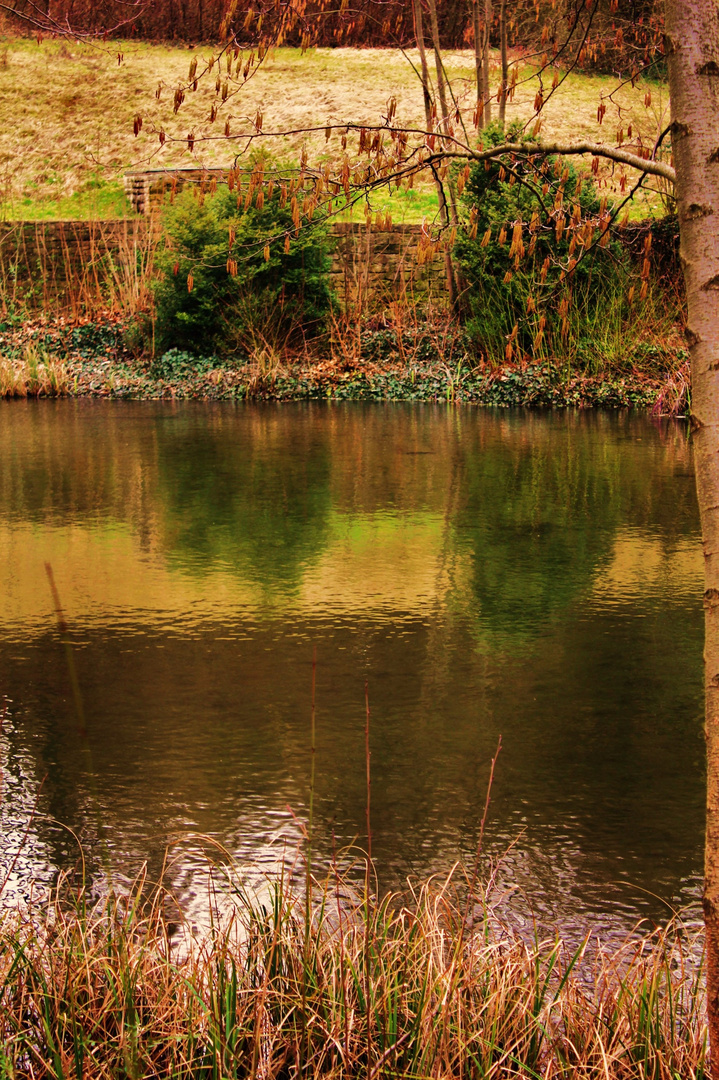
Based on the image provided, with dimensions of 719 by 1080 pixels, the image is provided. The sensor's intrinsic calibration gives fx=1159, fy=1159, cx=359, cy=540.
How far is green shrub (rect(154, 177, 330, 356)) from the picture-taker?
19.4m

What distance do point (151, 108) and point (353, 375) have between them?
2029cm

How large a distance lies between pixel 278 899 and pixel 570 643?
137 inches

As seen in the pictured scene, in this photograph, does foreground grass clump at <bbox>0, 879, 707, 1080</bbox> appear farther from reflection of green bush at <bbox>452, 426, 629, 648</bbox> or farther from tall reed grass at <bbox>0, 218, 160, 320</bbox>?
tall reed grass at <bbox>0, 218, 160, 320</bbox>

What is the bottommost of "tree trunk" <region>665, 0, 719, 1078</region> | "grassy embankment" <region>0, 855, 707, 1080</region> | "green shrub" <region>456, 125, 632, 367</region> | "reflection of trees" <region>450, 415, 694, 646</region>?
"reflection of trees" <region>450, 415, 694, 646</region>

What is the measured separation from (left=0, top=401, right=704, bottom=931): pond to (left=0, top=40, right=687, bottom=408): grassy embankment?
270 centimetres

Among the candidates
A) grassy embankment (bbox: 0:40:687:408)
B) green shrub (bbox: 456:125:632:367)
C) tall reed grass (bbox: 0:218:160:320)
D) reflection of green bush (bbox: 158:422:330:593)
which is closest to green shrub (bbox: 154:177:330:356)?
grassy embankment (bbox: 0:40:687:408)

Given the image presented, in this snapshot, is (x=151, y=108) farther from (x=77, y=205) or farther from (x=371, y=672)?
(x=371, y=672)

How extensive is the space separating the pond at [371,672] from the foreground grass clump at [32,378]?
8.36 metres

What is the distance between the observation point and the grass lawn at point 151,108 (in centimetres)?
3136

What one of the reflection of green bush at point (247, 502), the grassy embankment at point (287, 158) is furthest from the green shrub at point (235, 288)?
the reflection of green bush at point (247, 502)

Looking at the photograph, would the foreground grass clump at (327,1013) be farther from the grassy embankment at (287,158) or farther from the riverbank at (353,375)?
the riverbank at (353,375)

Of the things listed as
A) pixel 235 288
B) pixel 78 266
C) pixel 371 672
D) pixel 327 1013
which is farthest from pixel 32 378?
pixel 327 1013

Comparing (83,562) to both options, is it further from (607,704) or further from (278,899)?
Answer: (278,899)

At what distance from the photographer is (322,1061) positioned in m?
2.44
